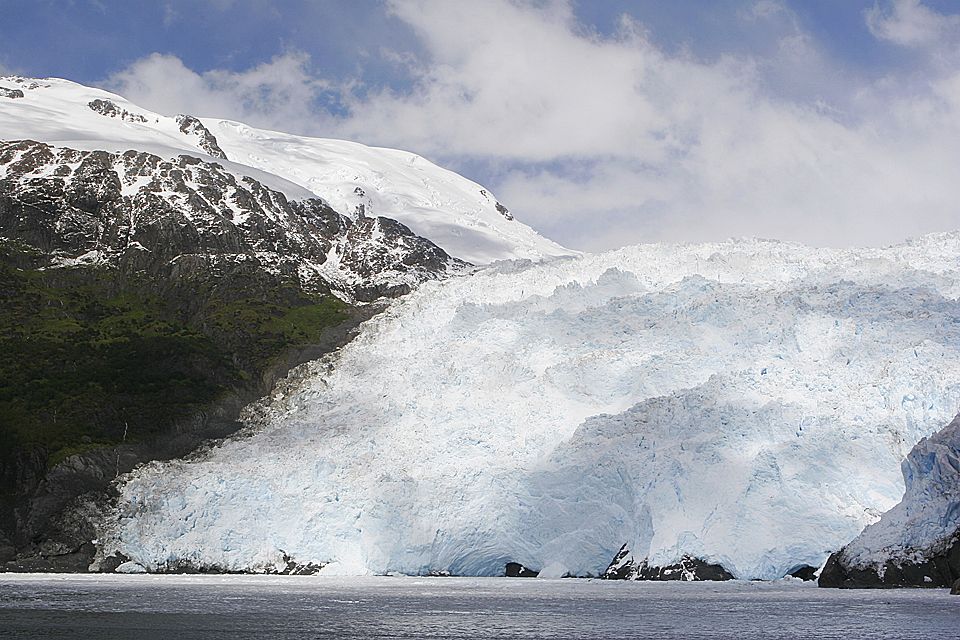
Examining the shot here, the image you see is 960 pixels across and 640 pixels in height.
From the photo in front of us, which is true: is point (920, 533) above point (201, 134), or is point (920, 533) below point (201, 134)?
below

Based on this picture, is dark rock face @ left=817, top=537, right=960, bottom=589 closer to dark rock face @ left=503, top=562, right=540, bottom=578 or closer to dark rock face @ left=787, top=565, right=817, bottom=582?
dark rock face @ left=787, top=565, right=817, bottom=582

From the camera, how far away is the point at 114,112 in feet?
423

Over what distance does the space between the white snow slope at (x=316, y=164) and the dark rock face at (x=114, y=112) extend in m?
0.21

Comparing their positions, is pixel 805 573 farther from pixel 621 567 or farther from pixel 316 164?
pixel 316 164

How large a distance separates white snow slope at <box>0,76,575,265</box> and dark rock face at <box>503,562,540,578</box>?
59618mm

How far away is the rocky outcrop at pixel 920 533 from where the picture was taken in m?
31.0

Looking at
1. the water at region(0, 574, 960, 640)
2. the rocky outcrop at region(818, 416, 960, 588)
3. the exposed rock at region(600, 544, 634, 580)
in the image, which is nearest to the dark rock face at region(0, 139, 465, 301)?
the exposed rock at region(600, 544, 634, 580)

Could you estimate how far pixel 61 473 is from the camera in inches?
2053

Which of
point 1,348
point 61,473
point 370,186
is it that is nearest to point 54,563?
point 61,473

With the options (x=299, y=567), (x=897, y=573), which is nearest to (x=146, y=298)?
(x=299, y=567)

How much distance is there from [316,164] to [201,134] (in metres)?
13.9

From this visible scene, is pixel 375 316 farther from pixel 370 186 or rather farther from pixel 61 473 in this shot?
pixel 370 186

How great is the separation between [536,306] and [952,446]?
31919mm

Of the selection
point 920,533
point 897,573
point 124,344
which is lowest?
point 897,573
